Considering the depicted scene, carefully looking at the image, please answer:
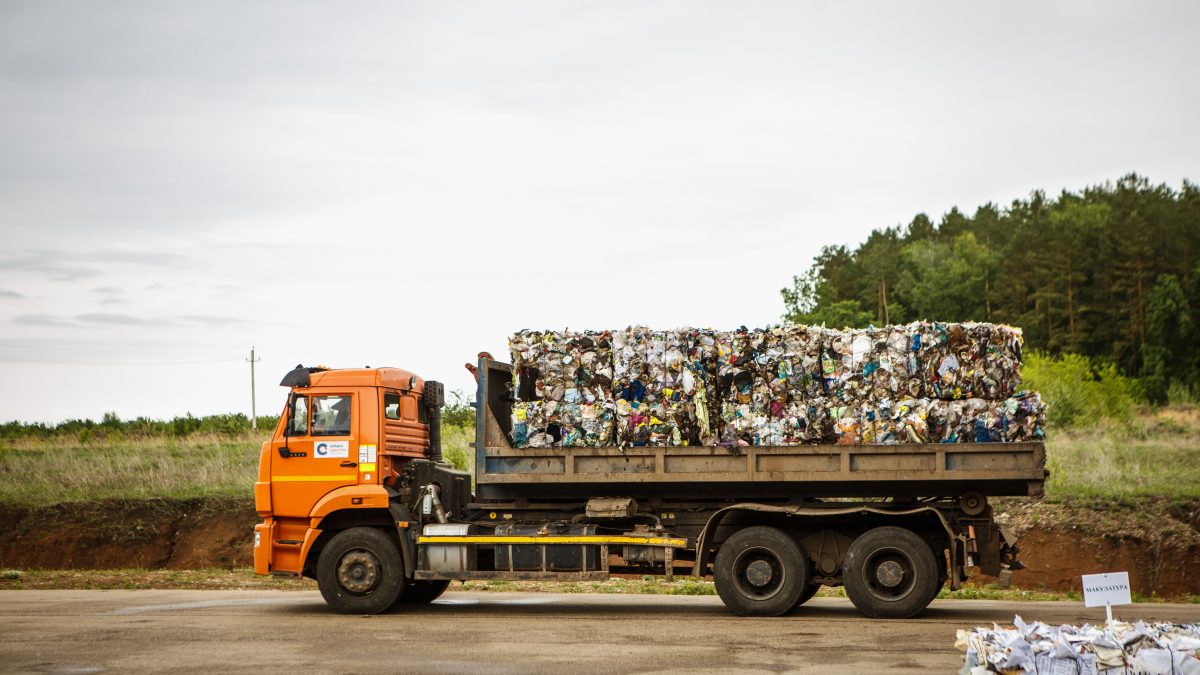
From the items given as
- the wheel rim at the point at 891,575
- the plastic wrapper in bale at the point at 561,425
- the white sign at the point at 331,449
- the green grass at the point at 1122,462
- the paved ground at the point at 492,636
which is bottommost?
the paved ground at the point at 492,636

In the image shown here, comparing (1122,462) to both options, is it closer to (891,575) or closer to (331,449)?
(891,575)

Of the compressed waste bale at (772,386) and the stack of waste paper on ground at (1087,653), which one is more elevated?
the compressed waste bale at (772,386)

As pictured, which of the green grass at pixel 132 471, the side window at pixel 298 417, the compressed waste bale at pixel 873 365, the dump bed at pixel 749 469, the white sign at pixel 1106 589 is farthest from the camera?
the green grass at pixel 132 471

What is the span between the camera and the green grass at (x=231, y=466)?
25.1m

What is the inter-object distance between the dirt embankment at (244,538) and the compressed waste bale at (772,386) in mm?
9297

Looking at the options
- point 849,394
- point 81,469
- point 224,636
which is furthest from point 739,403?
point 81,469

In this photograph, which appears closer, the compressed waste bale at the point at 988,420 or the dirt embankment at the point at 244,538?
the compressed waste bale at the point at 988,420

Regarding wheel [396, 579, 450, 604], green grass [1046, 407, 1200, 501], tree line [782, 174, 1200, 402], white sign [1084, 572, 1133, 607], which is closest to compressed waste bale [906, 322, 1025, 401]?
white sign [1084, 572, 1133, 607]

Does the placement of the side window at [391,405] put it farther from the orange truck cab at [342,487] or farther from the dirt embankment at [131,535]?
the dirt embankment at [131,535]

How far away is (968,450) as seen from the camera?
44.4ft

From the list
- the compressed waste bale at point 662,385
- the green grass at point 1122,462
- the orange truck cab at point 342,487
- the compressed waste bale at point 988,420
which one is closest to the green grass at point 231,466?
the green grass at point 1122,462

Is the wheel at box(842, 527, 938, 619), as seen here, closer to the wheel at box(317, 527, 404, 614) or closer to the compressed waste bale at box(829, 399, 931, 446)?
the compressed waste bale at box(829, 399, 931, 446)

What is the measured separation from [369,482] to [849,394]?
19.6ft

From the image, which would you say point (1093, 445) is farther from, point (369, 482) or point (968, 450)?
point (369, 482)
